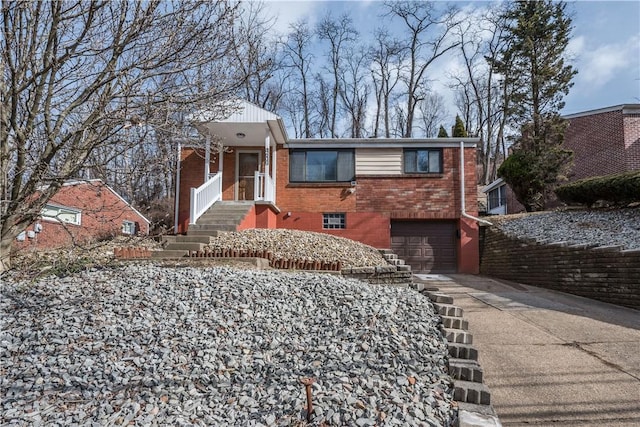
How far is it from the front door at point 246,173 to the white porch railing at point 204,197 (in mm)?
1065

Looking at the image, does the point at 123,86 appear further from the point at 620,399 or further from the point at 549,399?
the point at 620,399

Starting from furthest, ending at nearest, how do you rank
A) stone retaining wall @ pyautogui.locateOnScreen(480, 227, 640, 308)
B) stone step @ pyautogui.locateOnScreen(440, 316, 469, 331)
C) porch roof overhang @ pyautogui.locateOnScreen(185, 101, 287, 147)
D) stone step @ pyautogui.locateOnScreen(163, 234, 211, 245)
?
porch roof overhang @ pyautogui.locateOnScreen(185, 101, 287, 147) → stone step @ pyautogui.locateOnScreen(163, 234, 211, 245) → stone retaining wall @ pyautogui.locateOnScreen(480, 227, 640, 308) → stone step @ pyautogui.locateOnScreen(440, 316, 469, 331)

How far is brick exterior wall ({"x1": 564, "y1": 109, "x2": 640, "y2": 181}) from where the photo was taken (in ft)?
47.6

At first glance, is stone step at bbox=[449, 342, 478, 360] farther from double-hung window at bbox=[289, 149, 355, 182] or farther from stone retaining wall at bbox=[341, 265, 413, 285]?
double-hung window at bbox=[289, 149, 355, 182]

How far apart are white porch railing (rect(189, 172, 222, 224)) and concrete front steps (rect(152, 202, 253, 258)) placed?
0.48ft

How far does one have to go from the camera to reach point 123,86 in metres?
3.80

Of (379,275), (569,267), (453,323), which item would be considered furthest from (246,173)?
(453,323)

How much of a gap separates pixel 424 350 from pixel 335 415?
3.46ft

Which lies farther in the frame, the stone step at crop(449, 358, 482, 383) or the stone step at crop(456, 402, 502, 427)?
the stone step at crop(449, 358, 482, 383)

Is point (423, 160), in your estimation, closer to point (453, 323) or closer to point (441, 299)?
point (441, 299)

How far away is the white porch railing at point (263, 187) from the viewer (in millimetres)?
10727

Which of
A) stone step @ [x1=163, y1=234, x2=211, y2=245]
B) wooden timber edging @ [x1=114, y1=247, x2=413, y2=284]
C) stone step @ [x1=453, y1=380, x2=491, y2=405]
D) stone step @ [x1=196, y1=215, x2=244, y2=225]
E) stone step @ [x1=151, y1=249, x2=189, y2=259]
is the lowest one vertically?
stone step @ [x1=453, y1=380, x2=491, y2=405]

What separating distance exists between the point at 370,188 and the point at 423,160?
191cm

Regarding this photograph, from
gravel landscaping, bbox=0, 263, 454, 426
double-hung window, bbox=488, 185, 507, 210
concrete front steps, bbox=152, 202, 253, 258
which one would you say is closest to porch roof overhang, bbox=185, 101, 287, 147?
concrete front steps, bbox=152, 202, 253, 258
